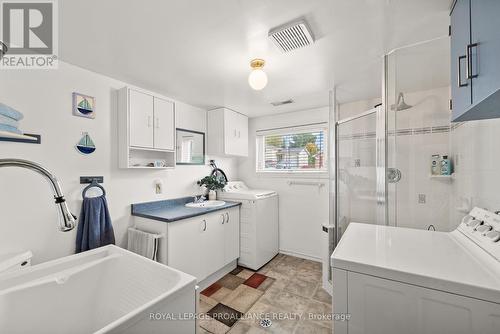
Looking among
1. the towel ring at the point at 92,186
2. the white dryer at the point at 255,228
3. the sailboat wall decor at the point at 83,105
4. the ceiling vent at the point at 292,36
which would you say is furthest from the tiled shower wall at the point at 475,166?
the sailboat wall decor at the point at 83,105

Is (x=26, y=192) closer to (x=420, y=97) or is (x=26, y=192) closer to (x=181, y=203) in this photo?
(x=181, y=203)

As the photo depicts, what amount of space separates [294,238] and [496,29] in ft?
9.38

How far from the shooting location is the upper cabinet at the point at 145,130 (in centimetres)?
196

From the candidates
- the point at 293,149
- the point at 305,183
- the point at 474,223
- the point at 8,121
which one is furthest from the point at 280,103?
the point at 8,121

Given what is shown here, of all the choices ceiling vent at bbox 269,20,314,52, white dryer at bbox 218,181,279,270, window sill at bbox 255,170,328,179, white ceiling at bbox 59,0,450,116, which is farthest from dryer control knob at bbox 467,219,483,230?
white dryer at bbox 218,181,279,270

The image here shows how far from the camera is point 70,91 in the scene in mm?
1716

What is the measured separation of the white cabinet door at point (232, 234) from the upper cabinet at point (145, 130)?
3.12 feet

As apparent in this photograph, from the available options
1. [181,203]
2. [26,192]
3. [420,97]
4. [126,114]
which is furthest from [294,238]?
[26,192]

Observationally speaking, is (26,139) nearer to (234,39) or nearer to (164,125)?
(164,125)

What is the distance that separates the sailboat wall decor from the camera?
174 cm

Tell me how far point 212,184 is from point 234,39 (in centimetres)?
188

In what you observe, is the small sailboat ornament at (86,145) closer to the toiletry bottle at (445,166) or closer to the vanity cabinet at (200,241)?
the vanity cabinet at (200,241)

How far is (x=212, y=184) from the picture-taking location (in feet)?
9.36

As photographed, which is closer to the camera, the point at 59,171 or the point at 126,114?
the point at 59,171
